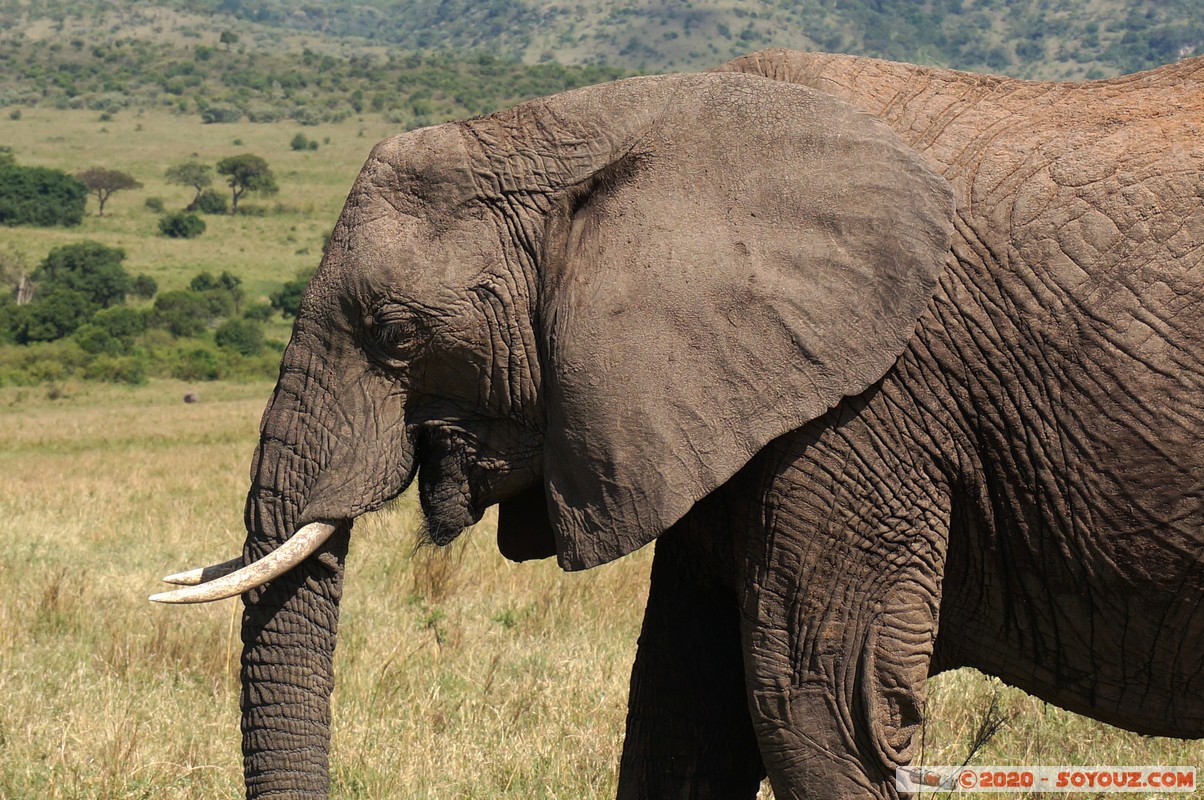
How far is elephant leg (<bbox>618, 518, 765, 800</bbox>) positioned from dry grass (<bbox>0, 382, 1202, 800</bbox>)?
30.0 inches

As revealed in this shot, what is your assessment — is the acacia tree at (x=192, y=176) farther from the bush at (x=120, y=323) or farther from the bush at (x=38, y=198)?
the bush at (x=120, y=323)

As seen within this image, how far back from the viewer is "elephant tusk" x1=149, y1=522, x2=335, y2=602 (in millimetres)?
3105

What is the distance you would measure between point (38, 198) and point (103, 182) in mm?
6257

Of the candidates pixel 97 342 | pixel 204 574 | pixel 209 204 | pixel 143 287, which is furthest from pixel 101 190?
pixel 204 574

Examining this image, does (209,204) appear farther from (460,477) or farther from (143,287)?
(460,477)

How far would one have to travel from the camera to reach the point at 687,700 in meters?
3.72

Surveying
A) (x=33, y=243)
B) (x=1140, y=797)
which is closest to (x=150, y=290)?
(x=33, y=243)

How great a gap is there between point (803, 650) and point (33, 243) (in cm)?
5855

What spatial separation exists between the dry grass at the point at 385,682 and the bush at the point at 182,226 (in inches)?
2253

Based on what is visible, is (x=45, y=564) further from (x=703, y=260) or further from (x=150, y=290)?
(x=150, y=290)

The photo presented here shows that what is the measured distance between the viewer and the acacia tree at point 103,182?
6981cm

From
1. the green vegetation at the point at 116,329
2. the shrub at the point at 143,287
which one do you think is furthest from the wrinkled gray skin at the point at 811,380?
the shrub at the point at 143,287

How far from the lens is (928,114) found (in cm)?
328

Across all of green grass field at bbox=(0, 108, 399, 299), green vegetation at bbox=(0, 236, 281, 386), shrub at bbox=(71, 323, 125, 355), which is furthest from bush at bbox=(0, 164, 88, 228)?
shrub at bbox=(71, 323, 125, 355)
